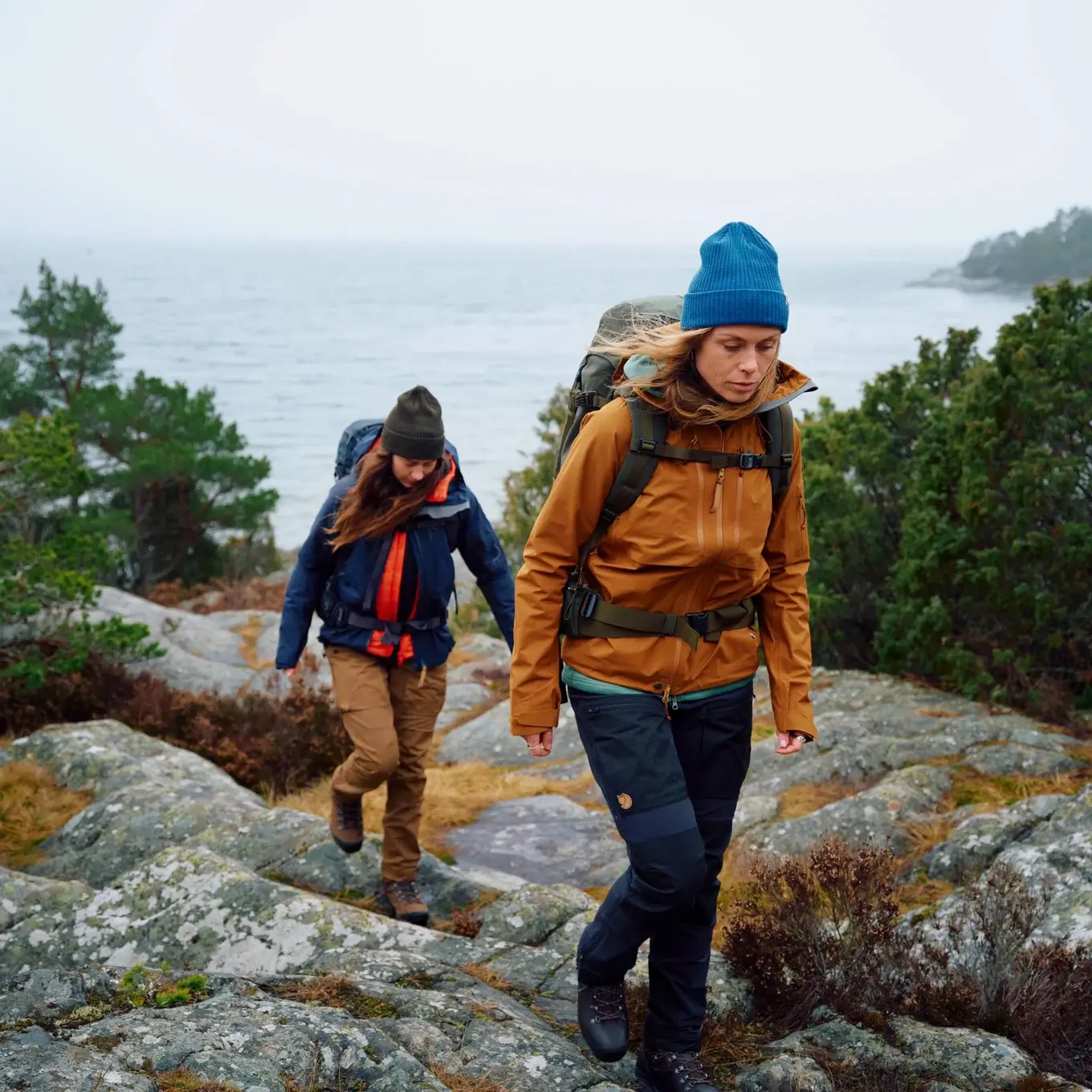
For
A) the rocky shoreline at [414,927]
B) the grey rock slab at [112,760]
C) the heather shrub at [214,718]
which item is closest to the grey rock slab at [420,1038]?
the rocky shoreline at [414,927]

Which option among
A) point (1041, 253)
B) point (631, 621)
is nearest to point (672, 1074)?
point (631, 621)

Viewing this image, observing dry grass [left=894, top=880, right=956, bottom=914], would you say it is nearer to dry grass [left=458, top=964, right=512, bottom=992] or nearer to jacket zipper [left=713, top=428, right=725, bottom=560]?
dry grass [left=458, top=964, right=512, bottom=992]

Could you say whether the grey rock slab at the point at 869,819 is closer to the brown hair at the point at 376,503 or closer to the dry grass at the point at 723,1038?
the dry grass at the point at 723,1038

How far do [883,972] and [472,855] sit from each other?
3.85 metres

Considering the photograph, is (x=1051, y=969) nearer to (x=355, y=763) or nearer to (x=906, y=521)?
Result: (x=355, y=763)

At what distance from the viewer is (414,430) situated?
5.01 meters

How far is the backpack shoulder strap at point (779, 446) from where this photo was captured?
3.36 m

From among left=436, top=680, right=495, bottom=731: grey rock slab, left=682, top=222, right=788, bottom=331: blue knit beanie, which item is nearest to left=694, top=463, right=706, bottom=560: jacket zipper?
left=682, top=222, right=788, bottom=331: blue knit beanie

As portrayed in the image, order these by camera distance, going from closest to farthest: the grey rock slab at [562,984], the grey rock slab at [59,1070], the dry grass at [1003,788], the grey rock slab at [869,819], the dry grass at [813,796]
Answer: the grey rock slab at [59,1070] → the grey rock slab at [562,984] → the grey rock slab at [869,819] → the dry grass at [1003,788] → the dry grass at [813,796]

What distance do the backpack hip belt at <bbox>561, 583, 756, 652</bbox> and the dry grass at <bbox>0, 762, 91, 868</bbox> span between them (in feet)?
14.2

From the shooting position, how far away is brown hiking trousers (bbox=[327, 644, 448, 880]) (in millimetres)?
5277

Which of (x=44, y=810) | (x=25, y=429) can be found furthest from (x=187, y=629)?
(x=44, y=810)

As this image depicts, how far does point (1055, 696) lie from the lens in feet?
26.7

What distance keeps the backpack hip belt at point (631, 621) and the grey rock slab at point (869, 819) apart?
3416 millimetres
